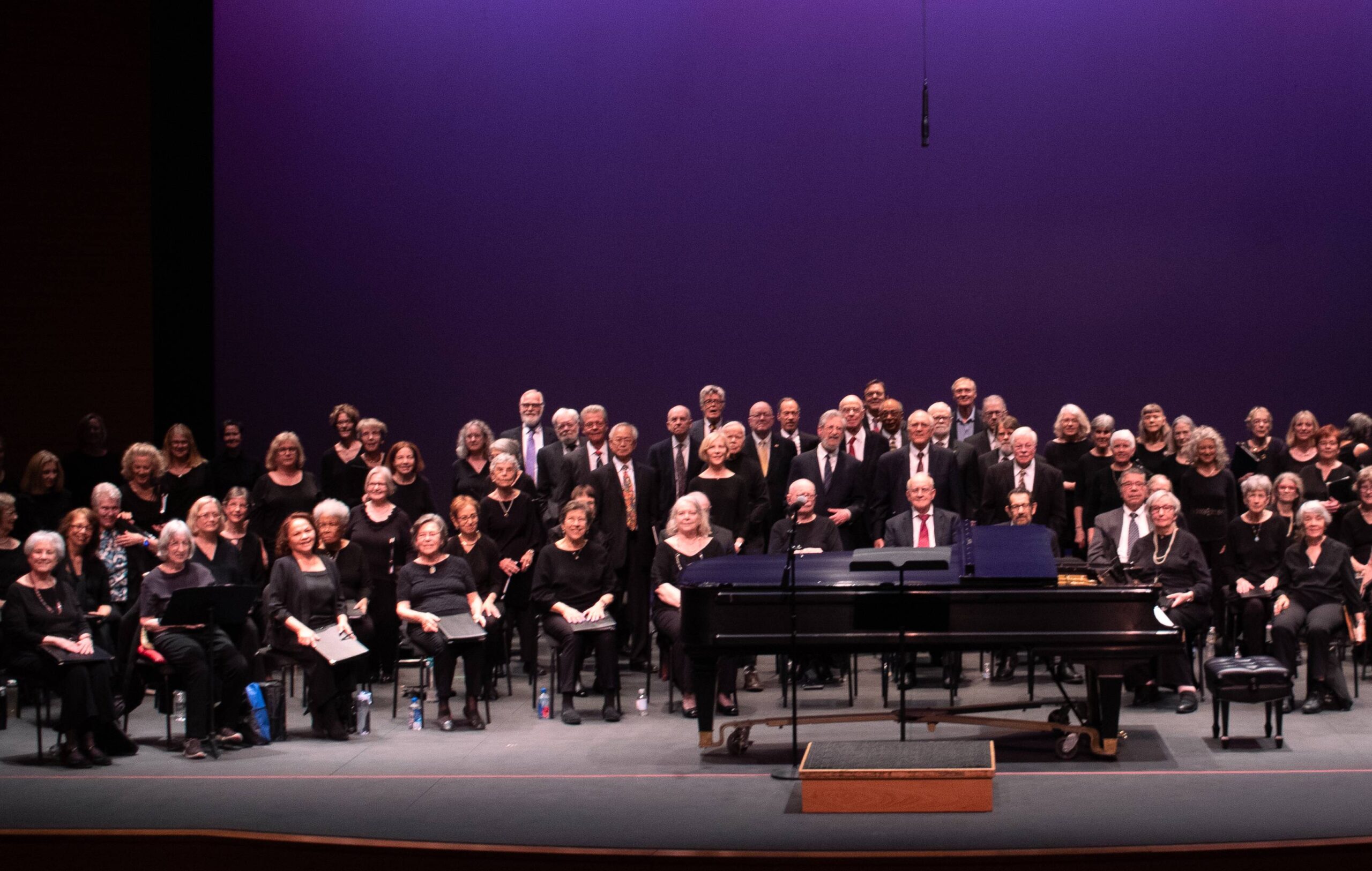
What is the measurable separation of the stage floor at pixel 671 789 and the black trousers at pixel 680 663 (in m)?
0.16

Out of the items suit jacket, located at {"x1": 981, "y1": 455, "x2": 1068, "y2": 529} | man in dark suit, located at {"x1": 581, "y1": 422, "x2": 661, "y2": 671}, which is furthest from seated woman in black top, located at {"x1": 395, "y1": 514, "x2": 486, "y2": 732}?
suit jacket, located at {"x1": 981, "y1": 455, "x2": 1068, "y2": 529}

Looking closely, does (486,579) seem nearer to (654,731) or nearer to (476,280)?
(654,731)

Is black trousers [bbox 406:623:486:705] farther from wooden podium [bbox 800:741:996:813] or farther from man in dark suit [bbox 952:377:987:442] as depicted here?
man in dark suit [bbox 952:377:987:442]

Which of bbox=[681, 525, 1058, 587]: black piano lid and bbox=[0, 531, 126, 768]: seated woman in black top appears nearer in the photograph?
bbox=[681, 525, 1058, 587]: black piano lid

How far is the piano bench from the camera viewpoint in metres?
5.82

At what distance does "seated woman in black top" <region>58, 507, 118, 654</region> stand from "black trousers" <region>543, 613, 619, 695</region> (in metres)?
2.01

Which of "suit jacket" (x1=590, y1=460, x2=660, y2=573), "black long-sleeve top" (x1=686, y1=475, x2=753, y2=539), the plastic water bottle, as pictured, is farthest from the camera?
"suit jacket" (x1=590, y1=460, x2=660, y2=573)

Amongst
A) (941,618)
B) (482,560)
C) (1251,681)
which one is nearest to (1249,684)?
(1251,681)

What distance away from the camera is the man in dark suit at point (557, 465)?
7.77m

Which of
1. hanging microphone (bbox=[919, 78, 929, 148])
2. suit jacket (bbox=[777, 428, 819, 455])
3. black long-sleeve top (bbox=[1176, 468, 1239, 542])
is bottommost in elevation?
black long-sleeve top (bbox=[1176, 468, 1239, 542])

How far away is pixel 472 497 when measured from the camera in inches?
298

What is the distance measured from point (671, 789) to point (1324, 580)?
3.35m

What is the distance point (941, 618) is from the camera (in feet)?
18.0

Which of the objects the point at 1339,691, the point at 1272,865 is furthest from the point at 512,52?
the point at 1272,865
